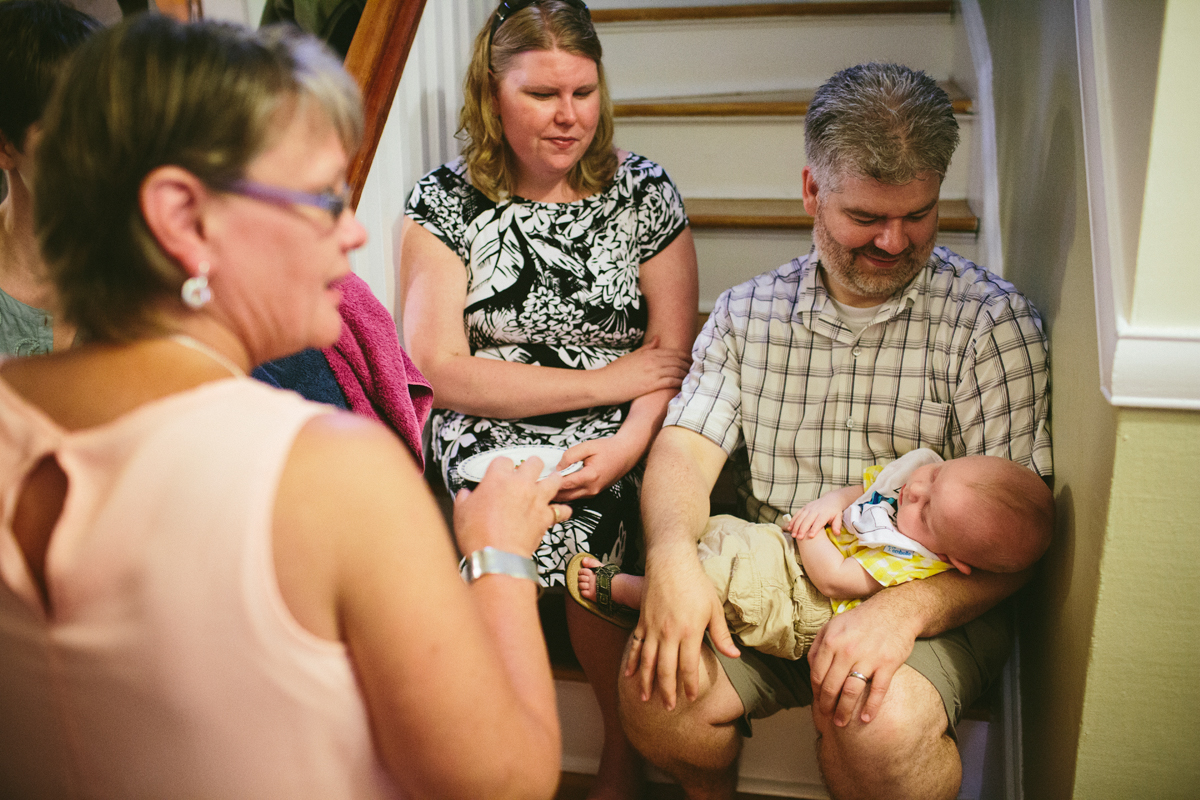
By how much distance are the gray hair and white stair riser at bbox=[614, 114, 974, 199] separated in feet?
2.54

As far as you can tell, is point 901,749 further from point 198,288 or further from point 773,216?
point 773,216

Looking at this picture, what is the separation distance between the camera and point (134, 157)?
2.10 feet

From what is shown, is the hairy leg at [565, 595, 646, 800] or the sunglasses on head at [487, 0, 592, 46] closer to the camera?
the hairy leg at [565, 595, 646, 800]

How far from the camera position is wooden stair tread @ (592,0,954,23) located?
251 cm

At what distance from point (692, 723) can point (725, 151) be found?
5.09 feet

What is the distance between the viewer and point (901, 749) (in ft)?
4.28

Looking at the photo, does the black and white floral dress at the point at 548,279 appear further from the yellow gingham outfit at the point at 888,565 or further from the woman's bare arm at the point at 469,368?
the yellow gingham outfit at the point at 888,565

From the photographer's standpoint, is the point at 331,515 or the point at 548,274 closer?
the point at 331,515

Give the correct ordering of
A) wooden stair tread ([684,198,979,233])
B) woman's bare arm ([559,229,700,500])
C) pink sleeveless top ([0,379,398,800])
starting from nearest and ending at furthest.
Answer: pink sleeveless top ([0,379,398,800]) < woman's bare arm ([559,229,700,500]) < wooden stair tread ([684,198,979,233])

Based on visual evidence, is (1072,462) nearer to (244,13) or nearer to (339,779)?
(339,779)

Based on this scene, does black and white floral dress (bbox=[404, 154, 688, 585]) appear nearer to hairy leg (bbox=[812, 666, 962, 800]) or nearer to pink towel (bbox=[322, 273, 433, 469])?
pink towel (bbox=[322, 273, 433, 469])

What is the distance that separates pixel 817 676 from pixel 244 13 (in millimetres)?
2783

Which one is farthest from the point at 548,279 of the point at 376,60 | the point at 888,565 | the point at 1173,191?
the point at 1173,191

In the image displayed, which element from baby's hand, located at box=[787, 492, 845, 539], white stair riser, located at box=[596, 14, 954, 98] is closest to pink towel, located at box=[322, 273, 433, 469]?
baby's hand, located at box=[787, 492, 845, 539]
